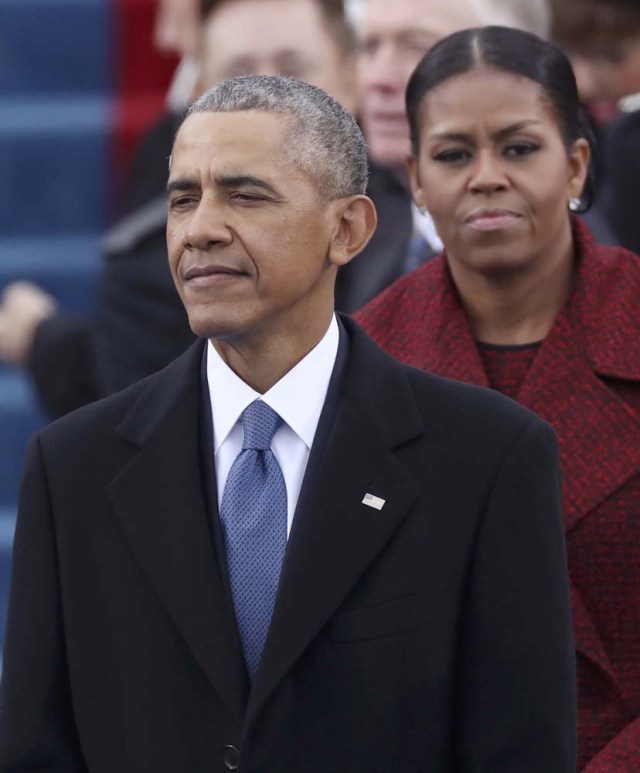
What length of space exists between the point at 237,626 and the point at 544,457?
0.45 metres

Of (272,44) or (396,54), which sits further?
(272,44)

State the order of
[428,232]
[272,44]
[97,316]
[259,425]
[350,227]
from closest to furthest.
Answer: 1. [259,425]
2. [350,227]
3. [428,232]
4. [272,44]
5. [97,316]

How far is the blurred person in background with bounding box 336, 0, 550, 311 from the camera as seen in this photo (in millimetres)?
3969

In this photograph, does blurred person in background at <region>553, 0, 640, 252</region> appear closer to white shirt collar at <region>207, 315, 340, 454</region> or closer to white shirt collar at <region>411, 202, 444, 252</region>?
white shirt collar at <region>411, 202, 444, 252</region>

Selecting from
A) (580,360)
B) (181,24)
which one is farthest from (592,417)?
(181,24)

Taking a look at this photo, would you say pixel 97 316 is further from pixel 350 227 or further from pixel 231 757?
pixel 231 757

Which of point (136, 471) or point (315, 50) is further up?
point (315, 50)

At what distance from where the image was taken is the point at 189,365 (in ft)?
8.09

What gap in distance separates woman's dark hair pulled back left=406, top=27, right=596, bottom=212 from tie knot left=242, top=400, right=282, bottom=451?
0.83 metres

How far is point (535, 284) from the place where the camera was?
9.84 ft

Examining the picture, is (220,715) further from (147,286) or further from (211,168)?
(147,286)

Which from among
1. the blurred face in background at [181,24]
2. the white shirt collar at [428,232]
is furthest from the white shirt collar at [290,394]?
the blurred face in background at [181,24]

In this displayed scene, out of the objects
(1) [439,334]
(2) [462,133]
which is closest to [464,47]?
(2) [462,133]

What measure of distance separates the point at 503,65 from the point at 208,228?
2.77 ft
